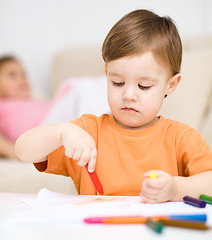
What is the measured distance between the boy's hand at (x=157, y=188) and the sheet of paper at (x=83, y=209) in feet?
0.04

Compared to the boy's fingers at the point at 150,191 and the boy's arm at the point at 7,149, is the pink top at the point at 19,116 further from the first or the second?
the boy's fingers at the point at 150,191

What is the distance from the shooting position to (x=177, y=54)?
2.46ft

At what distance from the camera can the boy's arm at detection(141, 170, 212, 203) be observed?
0.60 metres

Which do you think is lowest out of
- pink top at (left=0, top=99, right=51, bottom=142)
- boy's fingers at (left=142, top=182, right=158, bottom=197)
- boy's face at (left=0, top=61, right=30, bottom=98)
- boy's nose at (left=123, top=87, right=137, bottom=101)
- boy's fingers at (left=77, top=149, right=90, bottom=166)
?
pink top at (left=0, top=99, right=51, bottom=142)

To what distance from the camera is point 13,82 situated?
2090 mm

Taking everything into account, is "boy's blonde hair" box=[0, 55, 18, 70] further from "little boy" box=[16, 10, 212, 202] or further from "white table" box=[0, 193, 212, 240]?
"white table" box=[0, 193, 212, 240]

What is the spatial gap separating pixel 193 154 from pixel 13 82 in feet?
5.13

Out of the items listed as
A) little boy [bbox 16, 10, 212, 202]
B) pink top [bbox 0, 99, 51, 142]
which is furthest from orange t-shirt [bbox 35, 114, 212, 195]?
pink top [bbox 0, 99, 51, 142]

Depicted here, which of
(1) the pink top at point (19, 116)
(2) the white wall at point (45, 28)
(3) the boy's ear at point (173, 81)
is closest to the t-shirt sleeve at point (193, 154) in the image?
(3) the boy's ear at point (173, 81)

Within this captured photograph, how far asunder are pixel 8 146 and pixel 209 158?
1106 mm

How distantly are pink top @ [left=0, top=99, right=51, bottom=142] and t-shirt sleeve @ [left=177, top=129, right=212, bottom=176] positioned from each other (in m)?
1.13

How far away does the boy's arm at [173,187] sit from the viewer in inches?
23.4

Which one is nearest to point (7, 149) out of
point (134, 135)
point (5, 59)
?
point (5, 59)

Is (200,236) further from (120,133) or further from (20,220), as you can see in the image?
(120,133)
